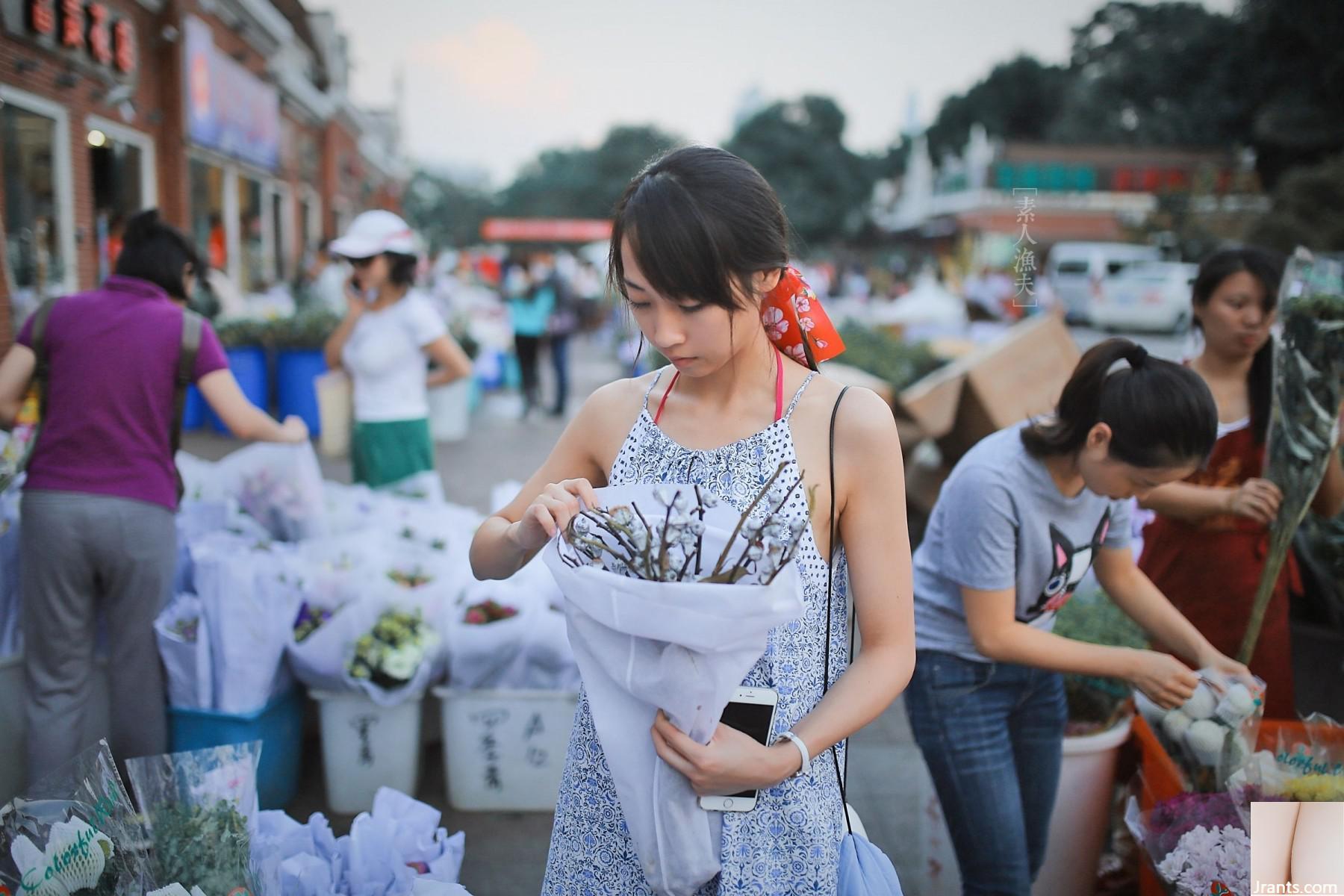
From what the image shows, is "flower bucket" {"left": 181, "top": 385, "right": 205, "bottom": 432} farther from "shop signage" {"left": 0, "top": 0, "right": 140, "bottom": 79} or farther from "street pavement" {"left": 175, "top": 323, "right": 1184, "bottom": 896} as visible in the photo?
"street pavement" {"left": 175, "top": 323, "right": 1184, "bottom": 896}

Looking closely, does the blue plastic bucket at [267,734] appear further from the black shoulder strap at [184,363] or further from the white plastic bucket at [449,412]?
the white plastic bucket at [449,412]

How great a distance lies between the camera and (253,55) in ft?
43.4

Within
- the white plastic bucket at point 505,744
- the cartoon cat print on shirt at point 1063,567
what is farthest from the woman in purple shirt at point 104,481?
the cartoon cat print on shirt at point 1063,567

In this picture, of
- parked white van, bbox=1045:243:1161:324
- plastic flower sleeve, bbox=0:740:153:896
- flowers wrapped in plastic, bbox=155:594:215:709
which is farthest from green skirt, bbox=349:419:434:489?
parked white van, bbox=1045:243:1161:324

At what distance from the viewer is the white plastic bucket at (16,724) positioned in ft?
9.60

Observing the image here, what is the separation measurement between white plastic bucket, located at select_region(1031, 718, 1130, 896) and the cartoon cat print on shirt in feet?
1.83

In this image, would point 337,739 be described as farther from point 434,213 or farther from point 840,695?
point 434,213

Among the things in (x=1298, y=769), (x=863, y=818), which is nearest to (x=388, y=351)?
(x=863, y=818)

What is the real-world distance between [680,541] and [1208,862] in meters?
1.46

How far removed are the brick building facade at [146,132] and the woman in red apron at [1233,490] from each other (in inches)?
164

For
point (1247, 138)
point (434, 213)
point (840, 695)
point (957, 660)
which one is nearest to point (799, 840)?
point (840, 695)

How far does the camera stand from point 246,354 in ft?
28.9

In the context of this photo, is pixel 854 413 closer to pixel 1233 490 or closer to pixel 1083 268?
pixel 1233 490

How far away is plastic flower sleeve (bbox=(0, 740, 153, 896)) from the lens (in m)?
1.59
